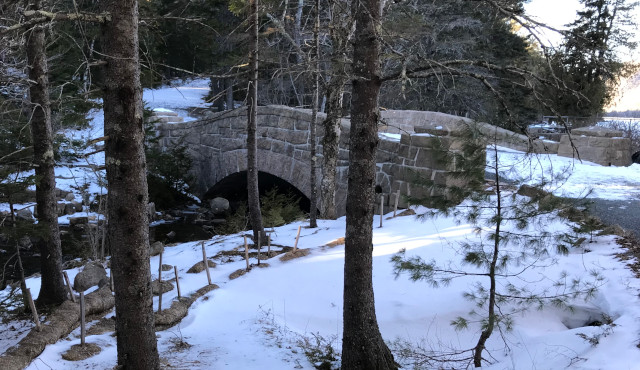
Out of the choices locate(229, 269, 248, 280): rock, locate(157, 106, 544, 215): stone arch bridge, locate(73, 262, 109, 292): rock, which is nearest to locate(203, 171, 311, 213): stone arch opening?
locate(157, 106, 544, 215): stone arch bridge

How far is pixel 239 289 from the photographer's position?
6742mm

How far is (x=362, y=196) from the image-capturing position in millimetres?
4012

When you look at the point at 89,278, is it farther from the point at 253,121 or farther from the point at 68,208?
the point at 68,208

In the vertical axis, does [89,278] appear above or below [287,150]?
below

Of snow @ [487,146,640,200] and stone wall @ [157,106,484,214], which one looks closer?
snow @ [487,146,640,200]

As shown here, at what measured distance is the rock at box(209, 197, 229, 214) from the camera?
16.2m

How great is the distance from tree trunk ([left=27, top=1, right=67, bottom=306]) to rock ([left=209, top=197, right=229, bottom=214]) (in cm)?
985

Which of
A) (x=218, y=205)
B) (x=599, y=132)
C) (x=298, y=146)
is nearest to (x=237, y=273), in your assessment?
(x=298, y=146)

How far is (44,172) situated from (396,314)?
14.4ft

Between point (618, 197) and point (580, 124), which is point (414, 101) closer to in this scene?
A: point (580, 124)

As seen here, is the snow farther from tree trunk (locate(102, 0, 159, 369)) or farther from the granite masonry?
tree trunk (locate(102, 0, 159, 369))

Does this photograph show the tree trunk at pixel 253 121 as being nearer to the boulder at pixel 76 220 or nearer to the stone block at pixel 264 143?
the stone block at pixel 264 143

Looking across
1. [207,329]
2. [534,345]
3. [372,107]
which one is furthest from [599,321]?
[207,329]

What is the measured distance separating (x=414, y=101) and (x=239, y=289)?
19.4 m
